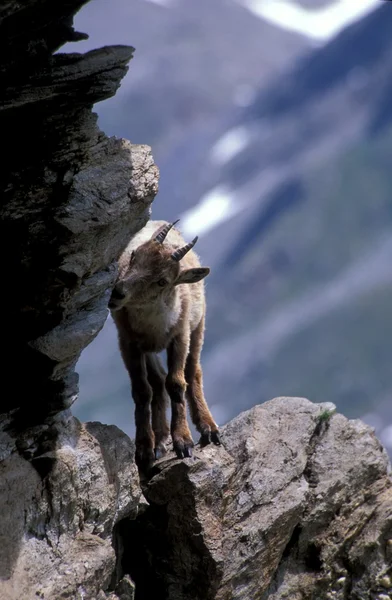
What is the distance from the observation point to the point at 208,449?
11070 millimetres

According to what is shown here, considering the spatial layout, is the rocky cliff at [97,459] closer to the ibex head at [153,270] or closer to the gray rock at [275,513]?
the gray rock at [275,513]

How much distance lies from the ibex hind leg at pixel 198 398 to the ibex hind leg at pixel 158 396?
1.27 feet

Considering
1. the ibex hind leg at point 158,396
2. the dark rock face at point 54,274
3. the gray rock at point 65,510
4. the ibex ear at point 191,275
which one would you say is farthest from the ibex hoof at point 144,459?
the ibex ear at point 191,275

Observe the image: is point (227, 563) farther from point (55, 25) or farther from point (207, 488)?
point (55, 25)

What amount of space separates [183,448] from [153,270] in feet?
6.94

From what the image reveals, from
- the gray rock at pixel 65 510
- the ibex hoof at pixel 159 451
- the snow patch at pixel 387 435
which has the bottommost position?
the gray rock at pixel 65 510

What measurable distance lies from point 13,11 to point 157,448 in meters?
5.89

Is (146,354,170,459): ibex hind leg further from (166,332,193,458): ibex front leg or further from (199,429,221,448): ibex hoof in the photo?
(199,429,221,448): ibex hoof

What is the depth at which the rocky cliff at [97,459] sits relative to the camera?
8.31 meters

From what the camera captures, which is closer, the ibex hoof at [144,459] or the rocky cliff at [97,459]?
the rocky cliff at [97,459]

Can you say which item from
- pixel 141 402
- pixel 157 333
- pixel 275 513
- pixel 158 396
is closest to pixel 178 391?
pixel 141 402

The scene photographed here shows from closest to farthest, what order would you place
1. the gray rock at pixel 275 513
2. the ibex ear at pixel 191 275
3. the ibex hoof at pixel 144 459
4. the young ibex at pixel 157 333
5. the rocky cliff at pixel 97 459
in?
1. the rocky cliff at pixel 97 459
2. the gray rock at pixel 275 513
3. the young ibex at pixel 157 333
4. the ibex hoof at pixel 144 459
5. the ibex ear at pixel 191 275

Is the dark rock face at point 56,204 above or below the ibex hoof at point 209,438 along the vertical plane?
above

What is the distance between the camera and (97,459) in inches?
383
